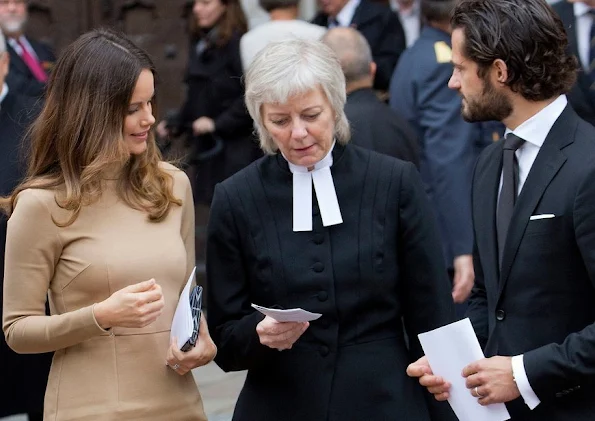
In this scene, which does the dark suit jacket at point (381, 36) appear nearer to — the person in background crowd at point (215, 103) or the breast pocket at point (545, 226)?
the person in background crowd at point (215, 103)

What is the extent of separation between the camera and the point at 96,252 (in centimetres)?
355

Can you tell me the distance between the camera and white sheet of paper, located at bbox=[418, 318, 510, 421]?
321 centimetres

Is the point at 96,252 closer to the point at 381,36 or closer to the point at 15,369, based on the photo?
the point at 15,369

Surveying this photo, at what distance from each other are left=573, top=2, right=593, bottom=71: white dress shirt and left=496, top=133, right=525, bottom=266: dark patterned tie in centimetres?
262

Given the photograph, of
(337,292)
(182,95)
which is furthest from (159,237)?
(182,95)

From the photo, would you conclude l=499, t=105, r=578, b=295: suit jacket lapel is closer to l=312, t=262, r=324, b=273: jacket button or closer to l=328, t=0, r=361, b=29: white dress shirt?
l=312, t=262, r=324, b=273: jacket button

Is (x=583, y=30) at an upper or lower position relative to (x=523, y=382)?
lower

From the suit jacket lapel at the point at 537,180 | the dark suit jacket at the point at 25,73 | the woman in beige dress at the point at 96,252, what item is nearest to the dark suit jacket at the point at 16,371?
the dark suit jacket at the point at 25,73

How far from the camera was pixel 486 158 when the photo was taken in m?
3.58

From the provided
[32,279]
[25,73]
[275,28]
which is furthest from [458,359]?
[25,73]

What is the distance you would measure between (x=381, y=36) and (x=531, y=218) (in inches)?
167

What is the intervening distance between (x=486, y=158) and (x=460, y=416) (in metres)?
0.79

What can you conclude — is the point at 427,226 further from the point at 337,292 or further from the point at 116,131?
the point at 116,131

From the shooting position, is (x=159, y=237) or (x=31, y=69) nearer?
(x=159, y=237)
